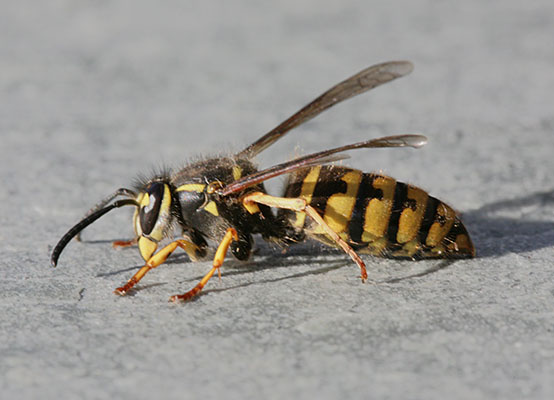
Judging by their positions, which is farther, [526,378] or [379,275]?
[379,275]

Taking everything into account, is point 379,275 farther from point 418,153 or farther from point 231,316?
point 418,153

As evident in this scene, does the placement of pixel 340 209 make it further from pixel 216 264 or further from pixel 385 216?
pixel 216 264

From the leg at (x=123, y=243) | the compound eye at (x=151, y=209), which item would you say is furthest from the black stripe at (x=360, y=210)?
the leg at (x=123, y=243)

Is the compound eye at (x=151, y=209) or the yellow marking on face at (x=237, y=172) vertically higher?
the yellow marking on face at (x=237, y=172)

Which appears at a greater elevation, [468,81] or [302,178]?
[468,81]

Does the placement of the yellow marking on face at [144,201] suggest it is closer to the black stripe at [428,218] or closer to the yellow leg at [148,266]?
the yellow leg at [148,266]

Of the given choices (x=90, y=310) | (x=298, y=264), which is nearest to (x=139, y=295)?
(x=90, y=310)

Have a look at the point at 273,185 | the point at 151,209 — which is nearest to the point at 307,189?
the point at 151,209
